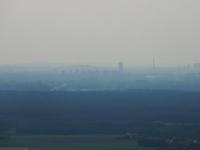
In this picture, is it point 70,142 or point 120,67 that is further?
point 120,67

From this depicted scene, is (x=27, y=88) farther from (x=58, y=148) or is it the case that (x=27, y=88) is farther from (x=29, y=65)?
(x=58, y=148)

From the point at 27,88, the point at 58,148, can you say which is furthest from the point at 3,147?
the point at 27,88

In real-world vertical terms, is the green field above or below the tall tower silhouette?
below

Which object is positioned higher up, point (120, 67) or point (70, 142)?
point (120, 67)

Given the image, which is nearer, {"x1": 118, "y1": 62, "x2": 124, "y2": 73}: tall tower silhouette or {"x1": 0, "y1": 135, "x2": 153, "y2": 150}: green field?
{"x1": 0, "y1": 135, "x2": 153, "y2": 150}: green field

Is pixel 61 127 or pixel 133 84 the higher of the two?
pixel 133 84

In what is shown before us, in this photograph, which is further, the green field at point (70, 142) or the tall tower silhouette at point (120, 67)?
the tall tower silhouette at point (120, 67)

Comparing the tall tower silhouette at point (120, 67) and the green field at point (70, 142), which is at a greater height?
the tall tower silhouette at point (120, 67)

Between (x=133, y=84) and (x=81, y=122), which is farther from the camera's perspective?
(x=133, y=84)
